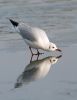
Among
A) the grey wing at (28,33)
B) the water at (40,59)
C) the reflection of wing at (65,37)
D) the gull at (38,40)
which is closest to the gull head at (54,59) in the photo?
the water at (40,59)

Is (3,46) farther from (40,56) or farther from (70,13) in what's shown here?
(70,13)

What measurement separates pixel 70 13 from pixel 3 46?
13.7 feet

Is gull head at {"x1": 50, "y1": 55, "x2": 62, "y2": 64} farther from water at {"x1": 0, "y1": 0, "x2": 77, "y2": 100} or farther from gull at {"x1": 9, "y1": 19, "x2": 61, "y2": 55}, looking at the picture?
gull at {"x1": 9, "y1": 19, "x2": 61, "y2": 55}

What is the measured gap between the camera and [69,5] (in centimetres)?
1638

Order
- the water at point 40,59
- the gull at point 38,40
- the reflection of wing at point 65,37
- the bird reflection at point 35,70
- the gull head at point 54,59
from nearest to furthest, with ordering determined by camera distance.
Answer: the water at point 40,59 < the bird reflection at point 35,70 < the gull head at point 54,59 < the gull at point 38,40 < the reflection of wing at point 65,37

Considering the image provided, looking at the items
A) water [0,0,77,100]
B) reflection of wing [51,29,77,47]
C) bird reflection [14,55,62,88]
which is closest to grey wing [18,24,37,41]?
water [0,0,77,100]

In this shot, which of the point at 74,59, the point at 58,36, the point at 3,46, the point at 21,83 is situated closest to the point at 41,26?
the point at 58,36

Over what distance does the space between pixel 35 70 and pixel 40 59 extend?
3.03 ft

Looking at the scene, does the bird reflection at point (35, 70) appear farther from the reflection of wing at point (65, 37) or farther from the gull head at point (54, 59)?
the reflection of wing at point (65, 37)

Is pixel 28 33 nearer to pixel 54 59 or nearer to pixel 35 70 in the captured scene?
pixel 54 59

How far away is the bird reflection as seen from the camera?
9094mm

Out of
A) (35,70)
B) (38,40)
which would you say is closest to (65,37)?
(38,40)

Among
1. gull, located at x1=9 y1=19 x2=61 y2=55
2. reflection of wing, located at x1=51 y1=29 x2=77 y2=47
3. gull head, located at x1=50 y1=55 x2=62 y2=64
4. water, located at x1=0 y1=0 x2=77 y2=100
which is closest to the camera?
water, located at x1=0 y1=0 x2=77 y2=100

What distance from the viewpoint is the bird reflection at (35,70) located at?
909 cm
